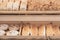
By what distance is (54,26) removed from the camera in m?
1.70

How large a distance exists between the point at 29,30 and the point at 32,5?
0.25 meters

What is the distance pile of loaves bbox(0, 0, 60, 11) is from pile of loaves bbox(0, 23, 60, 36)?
6.3 inches

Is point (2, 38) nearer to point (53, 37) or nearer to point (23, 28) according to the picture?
point (23, 28)

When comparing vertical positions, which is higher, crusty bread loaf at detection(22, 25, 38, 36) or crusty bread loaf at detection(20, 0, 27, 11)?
crusty bread loaf at detection(20, 0, 27, 11)

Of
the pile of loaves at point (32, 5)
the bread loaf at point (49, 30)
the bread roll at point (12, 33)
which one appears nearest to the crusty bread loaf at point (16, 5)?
the pile of loaves at point (32, 5)

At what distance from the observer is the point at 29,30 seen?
5.48 ft

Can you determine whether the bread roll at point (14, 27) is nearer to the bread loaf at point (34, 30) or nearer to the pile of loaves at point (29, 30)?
the pile of loaves at point (29, 30)

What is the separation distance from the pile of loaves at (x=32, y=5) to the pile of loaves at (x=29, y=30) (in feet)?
0.53

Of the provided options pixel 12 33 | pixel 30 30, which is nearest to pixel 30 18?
pixel 30 30

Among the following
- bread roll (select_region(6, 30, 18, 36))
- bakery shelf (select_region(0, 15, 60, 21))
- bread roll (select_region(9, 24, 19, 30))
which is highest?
bakery shelf (select_region(0, 15, 60, 21))

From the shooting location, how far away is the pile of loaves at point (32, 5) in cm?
172

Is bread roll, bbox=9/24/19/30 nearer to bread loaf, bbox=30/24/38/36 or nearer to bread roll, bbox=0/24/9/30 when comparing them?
bread roll, bbox=0/24/9/30

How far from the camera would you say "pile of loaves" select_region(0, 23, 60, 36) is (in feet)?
5.33

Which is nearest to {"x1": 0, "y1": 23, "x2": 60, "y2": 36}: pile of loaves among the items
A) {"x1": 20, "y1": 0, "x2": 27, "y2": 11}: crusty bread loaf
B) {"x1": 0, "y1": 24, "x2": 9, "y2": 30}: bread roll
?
{"x1": 0, "y1": 24, "x2": 9, "y2": 30}: bread roll
